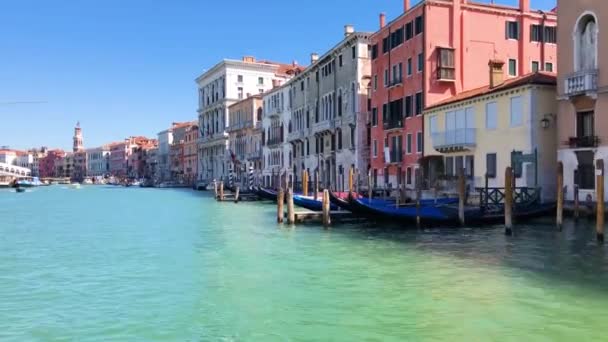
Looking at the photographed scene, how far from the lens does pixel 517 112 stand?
16.6 metres

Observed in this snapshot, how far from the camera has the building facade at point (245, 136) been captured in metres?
45.9

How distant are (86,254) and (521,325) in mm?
8316

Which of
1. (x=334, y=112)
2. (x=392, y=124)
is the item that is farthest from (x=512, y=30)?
(x=334, y=112)

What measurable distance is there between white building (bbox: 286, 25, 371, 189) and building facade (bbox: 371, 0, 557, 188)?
12.1 ft

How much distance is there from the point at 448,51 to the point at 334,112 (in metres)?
9.73

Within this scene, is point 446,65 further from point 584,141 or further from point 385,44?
point 584,141

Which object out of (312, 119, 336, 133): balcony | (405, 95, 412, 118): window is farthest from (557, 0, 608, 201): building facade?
(312, 119, 336, 133): balcony

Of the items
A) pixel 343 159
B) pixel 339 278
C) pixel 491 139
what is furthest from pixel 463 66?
pixel 339 278

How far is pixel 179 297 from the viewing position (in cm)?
731

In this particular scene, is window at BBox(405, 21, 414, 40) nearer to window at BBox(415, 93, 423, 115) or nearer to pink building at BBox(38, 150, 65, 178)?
window at BBox(415, 93, 423, 115)

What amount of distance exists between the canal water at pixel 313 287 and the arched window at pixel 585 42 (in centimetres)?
502

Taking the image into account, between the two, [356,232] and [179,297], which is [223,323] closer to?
[179,297]

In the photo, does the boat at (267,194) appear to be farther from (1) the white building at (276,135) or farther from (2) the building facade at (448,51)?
(1) the white building at (276,135)

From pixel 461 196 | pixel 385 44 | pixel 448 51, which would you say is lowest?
pixel 461 196
